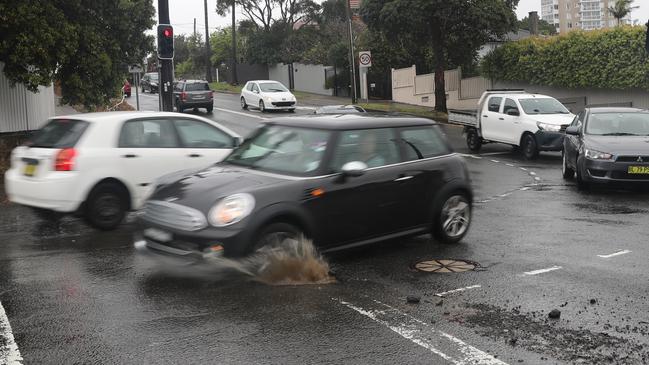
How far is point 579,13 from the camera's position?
7234 inches

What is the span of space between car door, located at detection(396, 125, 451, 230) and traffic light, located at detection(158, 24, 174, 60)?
1006 cm

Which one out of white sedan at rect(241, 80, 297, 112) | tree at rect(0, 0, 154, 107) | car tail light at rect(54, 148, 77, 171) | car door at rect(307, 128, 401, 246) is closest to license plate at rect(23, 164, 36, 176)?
car tail light at rect(54, 148, 77, 171)

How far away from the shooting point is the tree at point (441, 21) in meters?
28.8

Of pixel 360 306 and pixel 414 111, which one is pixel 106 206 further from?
pixel 414 111

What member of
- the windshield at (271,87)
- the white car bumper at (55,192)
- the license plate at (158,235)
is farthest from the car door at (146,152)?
the windshield at (271,87)

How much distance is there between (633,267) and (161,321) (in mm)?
4928

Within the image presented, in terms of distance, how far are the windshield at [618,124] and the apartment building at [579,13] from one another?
564 ft

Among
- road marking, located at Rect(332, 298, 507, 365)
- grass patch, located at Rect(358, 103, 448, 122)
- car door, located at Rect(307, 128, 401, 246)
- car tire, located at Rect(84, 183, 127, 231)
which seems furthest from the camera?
grass patch, located at Rect(358, 103, 448, 122)

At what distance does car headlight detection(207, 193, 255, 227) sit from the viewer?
6.63 meters

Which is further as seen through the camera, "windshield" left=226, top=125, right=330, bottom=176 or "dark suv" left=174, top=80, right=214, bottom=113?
"dark suv" left=174, top=80, right=214, bottom=113

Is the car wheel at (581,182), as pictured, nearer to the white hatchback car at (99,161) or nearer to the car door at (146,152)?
the white hatchback car at (99,161)

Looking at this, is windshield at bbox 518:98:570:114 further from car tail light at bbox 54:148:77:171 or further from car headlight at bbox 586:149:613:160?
car tail light at bbox 54:148:77:171

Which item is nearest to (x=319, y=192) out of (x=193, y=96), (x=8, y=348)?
(x=8, y=348)

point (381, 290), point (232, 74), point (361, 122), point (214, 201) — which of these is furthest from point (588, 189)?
point (232, 74)
